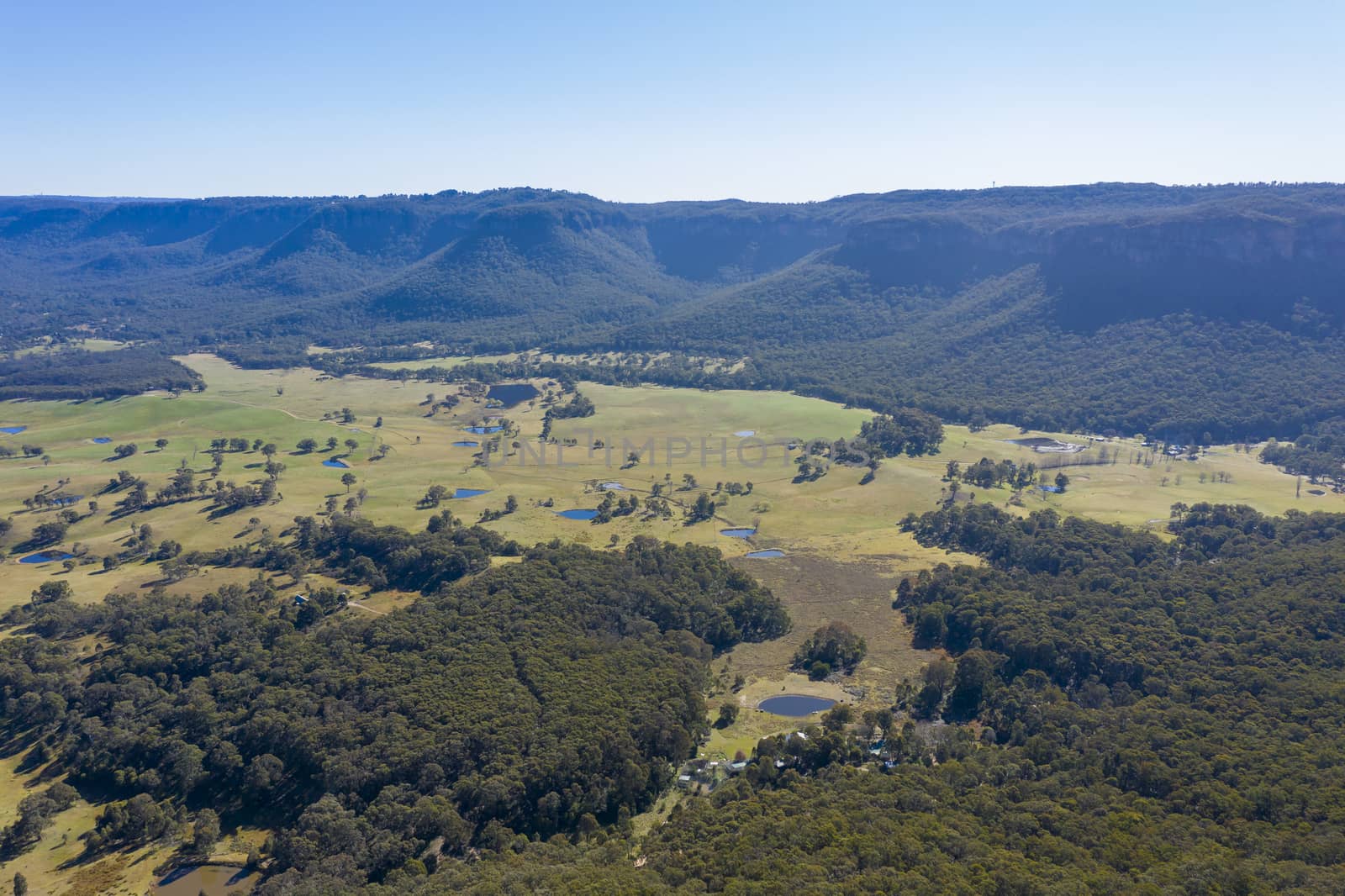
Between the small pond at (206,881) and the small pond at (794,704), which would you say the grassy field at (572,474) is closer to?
the small pond at (794,704)

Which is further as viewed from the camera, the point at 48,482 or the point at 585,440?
the point at 585,440

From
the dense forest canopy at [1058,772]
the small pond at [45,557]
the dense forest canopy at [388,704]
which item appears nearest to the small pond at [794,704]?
the dense forest canopy at [1058,772]

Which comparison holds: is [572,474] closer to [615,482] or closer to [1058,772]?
[615,482]

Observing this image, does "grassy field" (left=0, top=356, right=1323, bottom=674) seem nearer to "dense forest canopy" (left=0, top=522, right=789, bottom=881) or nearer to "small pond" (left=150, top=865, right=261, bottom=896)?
"dense forest canopy" (left=0, top=522, right=789, bottom=881)

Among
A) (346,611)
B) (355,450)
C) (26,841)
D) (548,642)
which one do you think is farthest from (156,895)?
(355,450)

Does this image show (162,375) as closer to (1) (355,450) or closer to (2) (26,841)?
(1) (355,450)

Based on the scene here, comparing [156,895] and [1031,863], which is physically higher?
[1031,863]
